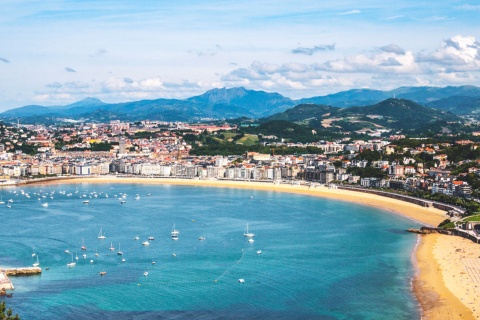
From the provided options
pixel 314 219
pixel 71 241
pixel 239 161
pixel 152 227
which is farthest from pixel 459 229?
pixel 239 161

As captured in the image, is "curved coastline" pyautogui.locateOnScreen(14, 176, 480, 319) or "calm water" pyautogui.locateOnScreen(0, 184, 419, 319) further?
"calm water" pyautogui.locateOnScreen(0, 184, 419, 319)

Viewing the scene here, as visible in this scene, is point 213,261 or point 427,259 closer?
point 427,259

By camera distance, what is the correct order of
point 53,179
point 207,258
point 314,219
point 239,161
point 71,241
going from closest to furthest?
point 207,258 → point 71,241 → point 314,219 → point 53,179 → point 239,161

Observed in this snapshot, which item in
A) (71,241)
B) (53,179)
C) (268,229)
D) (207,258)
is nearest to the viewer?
(207,258)

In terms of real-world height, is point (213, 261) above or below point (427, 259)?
below

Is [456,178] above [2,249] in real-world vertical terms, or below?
above

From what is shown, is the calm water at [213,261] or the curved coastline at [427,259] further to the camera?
the calm water at [213,261]

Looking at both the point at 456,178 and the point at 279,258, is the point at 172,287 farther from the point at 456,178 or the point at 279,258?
the point at 456,178

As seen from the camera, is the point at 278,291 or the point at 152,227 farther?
the point at 152,227
